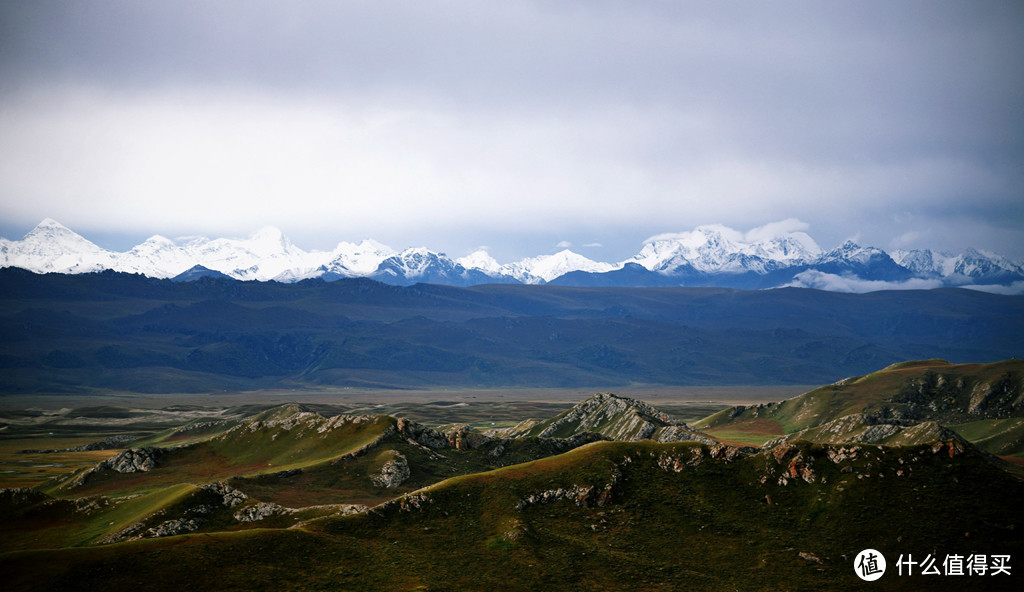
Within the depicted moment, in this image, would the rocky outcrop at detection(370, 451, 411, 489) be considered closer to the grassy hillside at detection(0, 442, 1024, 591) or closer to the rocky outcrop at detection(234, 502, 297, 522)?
the rocky outcrop at detection(234, 502, 297, 522)

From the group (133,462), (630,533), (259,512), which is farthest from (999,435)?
(133,462)

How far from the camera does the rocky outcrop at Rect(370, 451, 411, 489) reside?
120 m

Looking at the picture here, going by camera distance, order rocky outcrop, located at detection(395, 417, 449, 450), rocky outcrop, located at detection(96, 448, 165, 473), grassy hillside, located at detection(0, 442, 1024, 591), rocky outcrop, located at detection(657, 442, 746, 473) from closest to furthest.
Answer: grassy hillside, located at detection(0, 442, 1024, 591)
rocky outcrop, located at detection(657, 442, 746, 473)
rocky outcrop, located at detection(96, 448, 165, 473)
rocky outcrop, located at detection(395, 417, 449, 450)

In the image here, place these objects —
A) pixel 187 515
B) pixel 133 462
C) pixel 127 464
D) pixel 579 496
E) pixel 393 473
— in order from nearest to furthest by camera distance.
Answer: pixel 579 496 < pixel 187 515 < pixel 393 473 < pixel 127 464 < pixel 133 462

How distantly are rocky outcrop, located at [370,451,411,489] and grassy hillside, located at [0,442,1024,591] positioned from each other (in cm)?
3202

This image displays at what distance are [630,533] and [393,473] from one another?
52016 millimetres

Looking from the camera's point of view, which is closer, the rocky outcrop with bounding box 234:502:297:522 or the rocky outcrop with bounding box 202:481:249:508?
the rocky outcrop with bounding box 234:502:297:522

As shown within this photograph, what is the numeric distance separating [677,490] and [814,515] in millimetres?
15735

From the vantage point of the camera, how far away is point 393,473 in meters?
122

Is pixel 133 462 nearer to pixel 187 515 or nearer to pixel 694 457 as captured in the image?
pixel 187 515

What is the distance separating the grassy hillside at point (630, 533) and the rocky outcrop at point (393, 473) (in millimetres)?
32018

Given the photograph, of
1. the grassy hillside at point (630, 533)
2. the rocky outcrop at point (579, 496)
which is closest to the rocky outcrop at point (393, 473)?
the grassy hillside at point (630, 533)

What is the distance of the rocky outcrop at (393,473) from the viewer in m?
120
